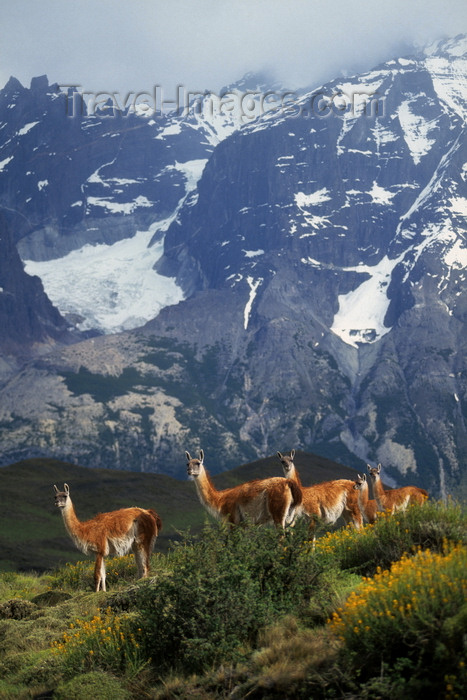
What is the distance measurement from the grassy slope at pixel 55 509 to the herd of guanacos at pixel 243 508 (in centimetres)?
10875

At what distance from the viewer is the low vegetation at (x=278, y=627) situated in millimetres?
13414

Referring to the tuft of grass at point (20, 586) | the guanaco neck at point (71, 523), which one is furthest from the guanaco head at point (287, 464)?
the tuft of grass at point (20, 586)

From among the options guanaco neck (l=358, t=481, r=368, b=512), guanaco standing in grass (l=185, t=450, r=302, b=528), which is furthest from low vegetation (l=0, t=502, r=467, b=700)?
guanaco neck (l=358, t=481, r=368, b=512)

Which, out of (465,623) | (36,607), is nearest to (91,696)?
(465,623)

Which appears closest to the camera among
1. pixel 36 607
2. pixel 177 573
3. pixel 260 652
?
pixel 260 652

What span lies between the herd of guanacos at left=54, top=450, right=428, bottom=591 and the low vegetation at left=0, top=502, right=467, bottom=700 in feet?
5.27

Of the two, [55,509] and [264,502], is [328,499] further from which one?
[55,509]

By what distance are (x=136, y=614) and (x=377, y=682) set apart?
7.67 m

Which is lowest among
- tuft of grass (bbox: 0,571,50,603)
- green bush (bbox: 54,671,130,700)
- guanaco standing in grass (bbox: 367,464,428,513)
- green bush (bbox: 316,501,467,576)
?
tuft of grass (bbox: 0,571,50,603)

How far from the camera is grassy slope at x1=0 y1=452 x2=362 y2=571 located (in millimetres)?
145500

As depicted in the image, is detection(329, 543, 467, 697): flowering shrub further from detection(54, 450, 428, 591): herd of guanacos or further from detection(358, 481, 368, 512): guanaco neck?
detection(358, 481, 368, 512): guanaco neck

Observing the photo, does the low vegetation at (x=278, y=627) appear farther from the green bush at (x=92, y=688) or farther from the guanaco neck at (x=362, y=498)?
the guanaco neck at (x=362, y=498)

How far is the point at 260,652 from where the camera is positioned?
51.3ft

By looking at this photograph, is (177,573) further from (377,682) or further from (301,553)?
(377,682)
